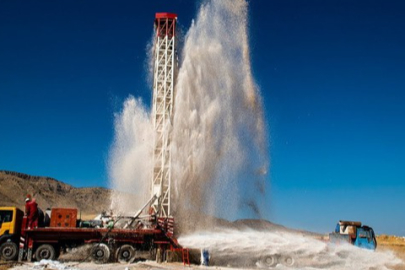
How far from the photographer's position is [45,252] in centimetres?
2502

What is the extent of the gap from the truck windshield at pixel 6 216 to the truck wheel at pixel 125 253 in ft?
22.2

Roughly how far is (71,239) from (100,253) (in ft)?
6.55

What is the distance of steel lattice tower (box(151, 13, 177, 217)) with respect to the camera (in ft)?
109

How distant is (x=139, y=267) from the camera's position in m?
22.1

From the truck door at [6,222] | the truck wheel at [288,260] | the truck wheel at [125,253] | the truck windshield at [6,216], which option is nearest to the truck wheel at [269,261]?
the truck wheel at [288,260]

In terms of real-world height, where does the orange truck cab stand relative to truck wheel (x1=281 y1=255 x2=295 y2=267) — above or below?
above

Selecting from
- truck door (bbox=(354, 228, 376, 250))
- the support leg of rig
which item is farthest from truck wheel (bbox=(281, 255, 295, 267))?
the support leg of rig

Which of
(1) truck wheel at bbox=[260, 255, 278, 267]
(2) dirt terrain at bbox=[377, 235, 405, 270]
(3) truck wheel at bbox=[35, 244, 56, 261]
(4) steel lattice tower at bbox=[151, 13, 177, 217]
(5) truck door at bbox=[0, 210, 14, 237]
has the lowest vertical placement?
(1) truck wheel at bbox=[260, 255, 278, 267]

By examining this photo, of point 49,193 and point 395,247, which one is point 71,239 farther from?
point 49,193

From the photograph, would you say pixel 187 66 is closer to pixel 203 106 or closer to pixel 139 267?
pixel 203 106

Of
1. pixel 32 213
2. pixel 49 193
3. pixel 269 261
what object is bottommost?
pixel 269 261

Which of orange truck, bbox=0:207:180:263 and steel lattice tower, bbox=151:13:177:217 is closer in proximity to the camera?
orange truck, bbox=0:207:180:263

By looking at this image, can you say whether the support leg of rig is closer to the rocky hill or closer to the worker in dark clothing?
the worker in dark clothing

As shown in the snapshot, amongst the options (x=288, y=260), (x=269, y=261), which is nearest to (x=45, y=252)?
(x=269, y=261)
